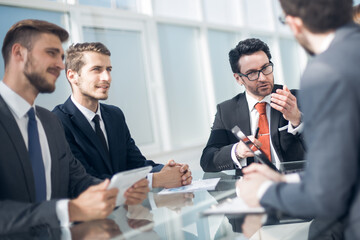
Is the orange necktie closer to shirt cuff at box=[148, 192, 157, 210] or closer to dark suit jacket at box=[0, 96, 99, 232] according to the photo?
shirt cuff at box=[148, 192, 157, 210]

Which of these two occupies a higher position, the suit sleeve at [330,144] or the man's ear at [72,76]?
the man's ear at [72,76]

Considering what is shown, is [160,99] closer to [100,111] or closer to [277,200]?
[100,111]

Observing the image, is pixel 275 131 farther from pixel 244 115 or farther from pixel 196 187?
pixel 196 187

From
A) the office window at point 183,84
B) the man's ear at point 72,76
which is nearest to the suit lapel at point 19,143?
the man's ear at point 72,76

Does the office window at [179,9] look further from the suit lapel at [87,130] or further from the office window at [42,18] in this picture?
the suit lapel at [87,130]

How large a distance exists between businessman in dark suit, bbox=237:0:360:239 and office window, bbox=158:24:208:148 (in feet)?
14.5

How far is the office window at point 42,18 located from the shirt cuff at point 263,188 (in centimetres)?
331

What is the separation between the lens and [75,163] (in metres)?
2.09

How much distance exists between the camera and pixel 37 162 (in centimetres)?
174

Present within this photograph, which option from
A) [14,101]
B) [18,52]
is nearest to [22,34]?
[18,52]

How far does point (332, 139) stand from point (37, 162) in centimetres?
131

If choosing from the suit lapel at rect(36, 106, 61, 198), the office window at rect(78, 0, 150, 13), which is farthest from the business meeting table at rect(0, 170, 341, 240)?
the office window at rect(78, 0, 150, 13)

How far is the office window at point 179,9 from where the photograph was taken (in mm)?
5625

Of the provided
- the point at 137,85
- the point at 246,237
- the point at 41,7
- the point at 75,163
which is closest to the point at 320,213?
the point at 246,237
